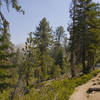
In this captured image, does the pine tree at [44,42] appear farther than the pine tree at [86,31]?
Yes

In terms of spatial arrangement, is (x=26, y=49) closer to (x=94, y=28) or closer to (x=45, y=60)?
(x=94, y=28)

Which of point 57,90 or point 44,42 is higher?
point 44,42

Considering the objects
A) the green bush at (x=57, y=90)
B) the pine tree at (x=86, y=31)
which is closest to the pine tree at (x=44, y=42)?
the pine tree at (x=86, y=31)

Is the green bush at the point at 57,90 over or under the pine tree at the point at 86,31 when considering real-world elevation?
under

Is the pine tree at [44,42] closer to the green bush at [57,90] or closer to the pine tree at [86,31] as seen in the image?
the pine tree at [86,31]

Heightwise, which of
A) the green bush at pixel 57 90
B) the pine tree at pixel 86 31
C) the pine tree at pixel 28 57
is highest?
the pine tree at pixel 86 31

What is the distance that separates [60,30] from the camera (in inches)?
2233

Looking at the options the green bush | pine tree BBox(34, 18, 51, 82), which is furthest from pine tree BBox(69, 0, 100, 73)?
pine tree BBox(34, 18, 51, 82)

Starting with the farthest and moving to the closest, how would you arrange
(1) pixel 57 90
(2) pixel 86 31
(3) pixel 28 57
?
(2) pixel 86 31 < (1) pixel 57 90 < (3) pixel 28 57

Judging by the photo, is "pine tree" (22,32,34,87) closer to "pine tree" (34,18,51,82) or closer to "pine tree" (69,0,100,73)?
"pine tree" (69,0,100,73)

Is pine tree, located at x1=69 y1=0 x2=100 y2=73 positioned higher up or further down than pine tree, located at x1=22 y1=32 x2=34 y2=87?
higher up

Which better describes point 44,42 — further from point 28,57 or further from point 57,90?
point 28,57

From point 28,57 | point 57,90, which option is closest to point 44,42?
point 57,90

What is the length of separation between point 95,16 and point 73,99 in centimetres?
1249
